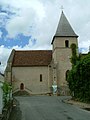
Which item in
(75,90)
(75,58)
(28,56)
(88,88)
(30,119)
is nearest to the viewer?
(30,119)

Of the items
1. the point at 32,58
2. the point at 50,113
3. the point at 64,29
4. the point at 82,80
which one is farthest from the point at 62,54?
the point at 50,113

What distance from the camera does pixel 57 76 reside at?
207 feet

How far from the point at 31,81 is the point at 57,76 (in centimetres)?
695

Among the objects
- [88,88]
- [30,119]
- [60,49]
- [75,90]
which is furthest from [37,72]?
[30,119]

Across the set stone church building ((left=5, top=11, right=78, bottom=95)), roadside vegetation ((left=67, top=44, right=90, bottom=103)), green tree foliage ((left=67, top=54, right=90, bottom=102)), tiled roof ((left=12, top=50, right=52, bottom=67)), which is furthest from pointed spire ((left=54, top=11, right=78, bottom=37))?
green tree foliage ((left=67, top=54, right=90, bottom=102))

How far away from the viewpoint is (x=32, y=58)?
68.2 metres

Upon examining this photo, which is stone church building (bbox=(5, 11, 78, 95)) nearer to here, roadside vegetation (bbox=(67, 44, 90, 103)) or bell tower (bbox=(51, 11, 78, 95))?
bell tower (bbox=(51, 11, 78, 95))

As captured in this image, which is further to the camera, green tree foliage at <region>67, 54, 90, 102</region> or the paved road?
green tree foliage at <region>67, 54, 90, 102</region>

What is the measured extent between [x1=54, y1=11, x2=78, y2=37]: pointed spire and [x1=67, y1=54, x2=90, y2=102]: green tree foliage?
28524 mm

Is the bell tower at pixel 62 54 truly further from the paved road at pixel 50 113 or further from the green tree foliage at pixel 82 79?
the paved road at pixel 50 113

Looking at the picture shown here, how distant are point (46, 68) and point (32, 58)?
15.9 feet

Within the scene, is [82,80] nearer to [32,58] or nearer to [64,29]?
[64,29]

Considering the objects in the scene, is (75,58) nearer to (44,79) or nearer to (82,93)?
(82,93)

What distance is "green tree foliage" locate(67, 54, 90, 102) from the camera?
32.0 meters
